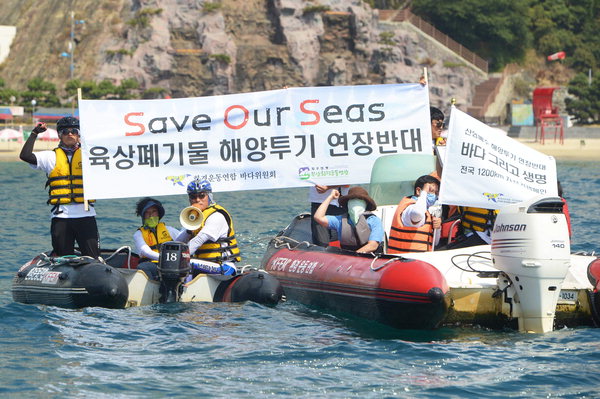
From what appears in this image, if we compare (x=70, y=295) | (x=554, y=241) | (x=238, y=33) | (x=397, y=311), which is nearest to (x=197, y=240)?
(x=70, y=295)

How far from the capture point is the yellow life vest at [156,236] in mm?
11648

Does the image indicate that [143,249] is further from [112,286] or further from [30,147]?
[30,147]

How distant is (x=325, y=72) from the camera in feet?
198

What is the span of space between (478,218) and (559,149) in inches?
1525

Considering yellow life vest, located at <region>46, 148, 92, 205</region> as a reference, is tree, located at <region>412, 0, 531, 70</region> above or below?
above

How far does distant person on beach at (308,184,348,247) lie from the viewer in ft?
40.6

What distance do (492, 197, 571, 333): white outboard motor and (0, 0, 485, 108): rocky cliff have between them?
49016mm

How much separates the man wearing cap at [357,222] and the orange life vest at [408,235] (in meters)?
0.34

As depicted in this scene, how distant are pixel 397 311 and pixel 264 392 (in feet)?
7.04

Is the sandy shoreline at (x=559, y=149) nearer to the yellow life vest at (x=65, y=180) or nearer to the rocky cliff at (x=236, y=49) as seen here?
the rocky cliff at (x=236, y=49)

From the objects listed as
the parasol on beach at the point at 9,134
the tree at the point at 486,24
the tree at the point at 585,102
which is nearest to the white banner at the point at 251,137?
the parasol on beach at the point at 9,134

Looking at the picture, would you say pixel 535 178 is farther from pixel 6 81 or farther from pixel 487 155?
pixel 6 81

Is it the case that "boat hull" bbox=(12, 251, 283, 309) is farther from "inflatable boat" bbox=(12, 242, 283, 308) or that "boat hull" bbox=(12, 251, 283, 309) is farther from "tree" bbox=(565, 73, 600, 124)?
"tree" bbox=(565, 73, 600, 124)

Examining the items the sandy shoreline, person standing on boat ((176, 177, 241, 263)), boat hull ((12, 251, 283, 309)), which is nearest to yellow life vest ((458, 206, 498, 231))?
boat hull ((12, 251, 283, 309))
